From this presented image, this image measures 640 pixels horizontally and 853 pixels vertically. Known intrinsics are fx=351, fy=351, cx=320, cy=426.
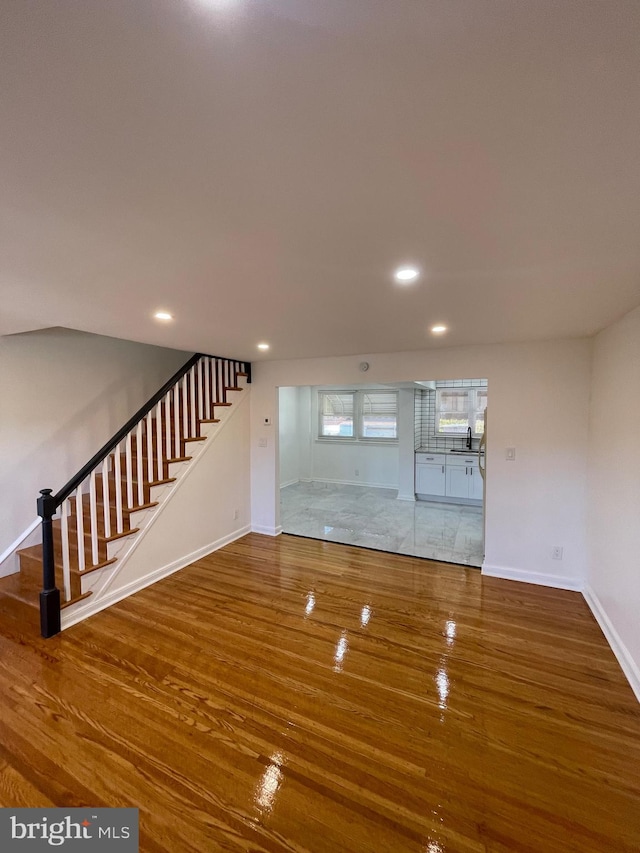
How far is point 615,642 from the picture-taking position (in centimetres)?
238

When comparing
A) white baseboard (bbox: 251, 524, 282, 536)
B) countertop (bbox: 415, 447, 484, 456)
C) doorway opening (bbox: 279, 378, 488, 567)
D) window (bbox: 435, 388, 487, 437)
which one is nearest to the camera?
white baseboard (bbox: 251, 524, 282, 536)

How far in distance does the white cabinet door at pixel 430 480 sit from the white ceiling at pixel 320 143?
15.6 ft

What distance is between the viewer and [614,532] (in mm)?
2428

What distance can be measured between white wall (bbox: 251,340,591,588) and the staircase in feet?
7.84

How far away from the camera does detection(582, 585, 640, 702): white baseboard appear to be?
2.05m

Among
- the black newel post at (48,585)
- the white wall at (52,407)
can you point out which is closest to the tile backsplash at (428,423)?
the white wall at (52,407)

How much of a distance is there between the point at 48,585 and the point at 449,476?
5.63m

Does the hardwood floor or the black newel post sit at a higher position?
the black newel post

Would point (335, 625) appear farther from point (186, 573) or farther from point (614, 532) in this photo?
point (614, 532)

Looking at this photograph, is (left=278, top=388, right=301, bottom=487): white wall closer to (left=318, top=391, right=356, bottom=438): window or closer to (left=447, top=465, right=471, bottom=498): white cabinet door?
(left=318, top=391, right=356, bottom=438): window

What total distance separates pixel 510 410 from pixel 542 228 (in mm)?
2415

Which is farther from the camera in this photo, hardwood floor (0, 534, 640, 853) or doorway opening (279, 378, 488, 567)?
doorway opening (279, 378, 488, 567)

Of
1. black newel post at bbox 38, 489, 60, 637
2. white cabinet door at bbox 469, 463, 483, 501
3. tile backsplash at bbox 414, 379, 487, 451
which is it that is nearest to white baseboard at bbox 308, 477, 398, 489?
tile backsplash at bbox 414, 379, 487, 451

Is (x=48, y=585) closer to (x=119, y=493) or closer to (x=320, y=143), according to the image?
(x=119, y=493)
